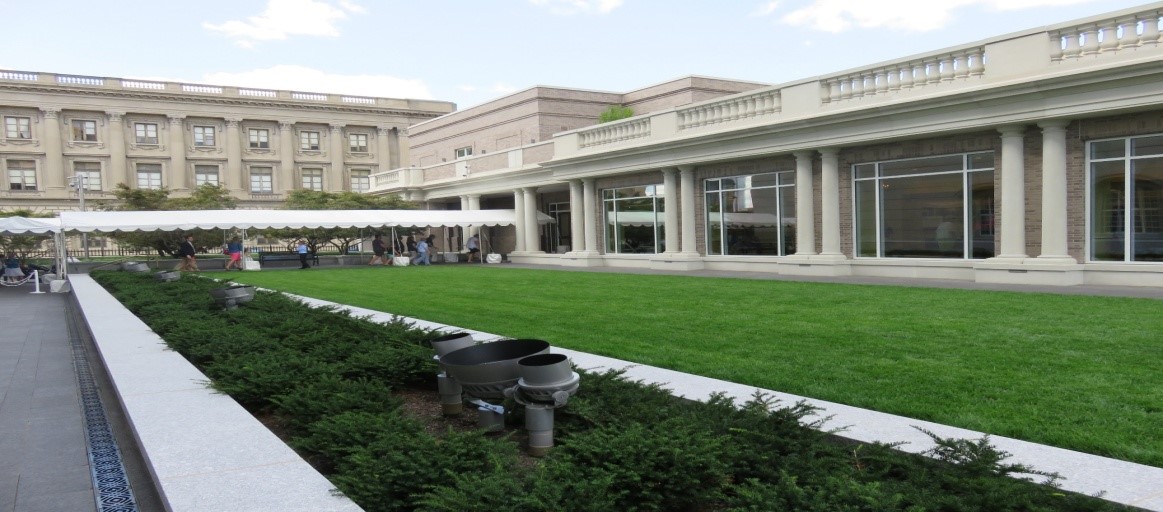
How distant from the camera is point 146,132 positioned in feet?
234

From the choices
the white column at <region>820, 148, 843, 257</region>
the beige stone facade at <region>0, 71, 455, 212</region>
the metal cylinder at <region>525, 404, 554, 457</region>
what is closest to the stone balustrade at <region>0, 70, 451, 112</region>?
the beige stone facade at <region>0, 71, 455, 212</region>

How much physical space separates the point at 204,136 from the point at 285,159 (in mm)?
7480

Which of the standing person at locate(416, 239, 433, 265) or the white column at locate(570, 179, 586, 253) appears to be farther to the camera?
the standing person at locate(416, 239, 433, 265)

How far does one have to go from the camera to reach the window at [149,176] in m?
71.1

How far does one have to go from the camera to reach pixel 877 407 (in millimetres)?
6051

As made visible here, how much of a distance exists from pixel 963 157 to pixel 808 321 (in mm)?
9353

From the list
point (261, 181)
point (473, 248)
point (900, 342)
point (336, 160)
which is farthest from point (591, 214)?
point (261, 181)

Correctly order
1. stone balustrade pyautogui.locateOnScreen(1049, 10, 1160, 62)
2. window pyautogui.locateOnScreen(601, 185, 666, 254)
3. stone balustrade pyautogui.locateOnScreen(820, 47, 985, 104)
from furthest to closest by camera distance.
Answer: window pyautogui.locateOnScreen(601, 185, 666, 254) < stone balustrade pyautogui.locateOnScreen(820, 47, 985, 104) < stone balustrade pyautogui.locateOnScreen(1049, 10, 1160, 62)

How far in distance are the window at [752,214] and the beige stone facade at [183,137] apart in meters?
49.2

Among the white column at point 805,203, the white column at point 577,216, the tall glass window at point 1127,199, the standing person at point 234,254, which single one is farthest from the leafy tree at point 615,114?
the tall glass window at point 1127,199

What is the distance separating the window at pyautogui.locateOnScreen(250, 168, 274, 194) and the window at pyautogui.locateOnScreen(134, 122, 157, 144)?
890cm

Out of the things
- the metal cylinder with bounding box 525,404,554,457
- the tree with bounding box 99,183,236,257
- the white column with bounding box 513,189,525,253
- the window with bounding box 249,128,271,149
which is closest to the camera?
the metal cylinder with bounding box 525,404,554,457

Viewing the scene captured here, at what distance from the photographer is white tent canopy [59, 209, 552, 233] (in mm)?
29109

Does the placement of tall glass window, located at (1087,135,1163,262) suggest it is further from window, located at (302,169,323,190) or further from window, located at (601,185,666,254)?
window, located at (302,169,323,190)
